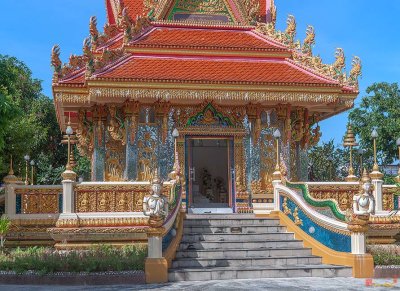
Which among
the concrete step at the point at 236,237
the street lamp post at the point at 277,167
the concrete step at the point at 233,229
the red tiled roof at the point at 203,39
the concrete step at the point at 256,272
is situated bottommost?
the concrete step at the point at 256,272

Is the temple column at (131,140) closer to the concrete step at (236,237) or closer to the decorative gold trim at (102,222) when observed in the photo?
the decorative gold trim at (102,222)

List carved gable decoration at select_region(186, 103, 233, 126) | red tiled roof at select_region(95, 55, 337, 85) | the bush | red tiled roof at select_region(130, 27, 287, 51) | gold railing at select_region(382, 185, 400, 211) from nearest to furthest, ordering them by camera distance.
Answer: the bush
gold railing at select_region(382, 185, 400, 211)
red tiled roof at select_region(95, 55, 337, 85)
carved gable decoration at select_region(186, 103, 233, 126)
red tiled roof at select_region(130, 27, 287, 51)

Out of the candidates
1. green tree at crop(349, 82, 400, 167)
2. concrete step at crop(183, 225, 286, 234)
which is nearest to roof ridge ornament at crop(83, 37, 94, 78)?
concrete step at crop(183, 225, 286, 234)

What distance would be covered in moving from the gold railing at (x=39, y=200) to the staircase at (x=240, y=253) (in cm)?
281

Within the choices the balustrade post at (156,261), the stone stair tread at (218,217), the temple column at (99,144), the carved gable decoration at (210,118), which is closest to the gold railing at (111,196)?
the stone stair tread at (218,217)

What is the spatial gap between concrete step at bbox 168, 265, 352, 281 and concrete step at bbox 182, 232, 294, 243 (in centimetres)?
153

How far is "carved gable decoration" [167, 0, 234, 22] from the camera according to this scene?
1730 centimetres

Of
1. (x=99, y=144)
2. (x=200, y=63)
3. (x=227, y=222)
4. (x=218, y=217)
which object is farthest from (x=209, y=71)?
(x=227, y=222)

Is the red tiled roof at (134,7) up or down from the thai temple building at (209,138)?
up

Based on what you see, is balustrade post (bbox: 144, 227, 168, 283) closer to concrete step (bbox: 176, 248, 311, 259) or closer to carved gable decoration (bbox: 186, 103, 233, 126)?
concrete step (bbox: 176, 248, 311, 259)

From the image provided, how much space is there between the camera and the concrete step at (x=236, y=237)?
12.5 meters

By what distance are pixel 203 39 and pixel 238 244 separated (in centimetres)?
646

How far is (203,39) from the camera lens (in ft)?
54.1

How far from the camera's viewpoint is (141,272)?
10.3 m
